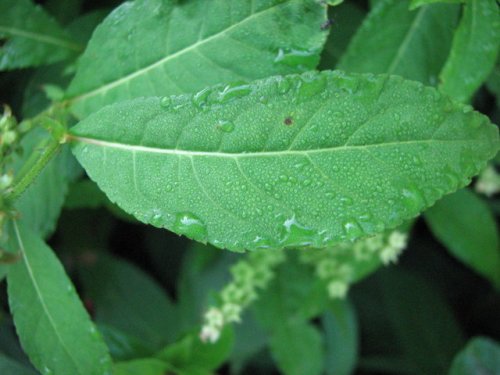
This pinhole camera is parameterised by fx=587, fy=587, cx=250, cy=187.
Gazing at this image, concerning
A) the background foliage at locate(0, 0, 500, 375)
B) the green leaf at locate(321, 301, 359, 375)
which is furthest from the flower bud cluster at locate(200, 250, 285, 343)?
the green leaf at locate(321, 301, 359, 375)

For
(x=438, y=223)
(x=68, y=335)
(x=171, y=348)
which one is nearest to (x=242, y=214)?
(x=68, y=335)

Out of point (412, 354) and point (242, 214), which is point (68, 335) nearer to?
point (242, 214)

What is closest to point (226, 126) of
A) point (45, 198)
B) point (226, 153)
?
point (226, 153)

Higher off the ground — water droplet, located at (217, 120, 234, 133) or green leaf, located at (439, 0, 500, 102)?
water droplet, located at (217, 120, 234, 133)

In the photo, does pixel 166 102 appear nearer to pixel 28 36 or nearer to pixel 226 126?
pixel 226 126

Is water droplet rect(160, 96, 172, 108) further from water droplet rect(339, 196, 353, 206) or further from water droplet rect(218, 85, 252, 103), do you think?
water droplet rect(339, 196, 353, 206)

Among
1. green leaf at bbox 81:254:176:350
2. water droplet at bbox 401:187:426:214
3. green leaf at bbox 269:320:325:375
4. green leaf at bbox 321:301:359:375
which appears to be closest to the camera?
water droplet at bbox 401:187:426:214

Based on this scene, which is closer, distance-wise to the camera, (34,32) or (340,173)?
(340,173)
